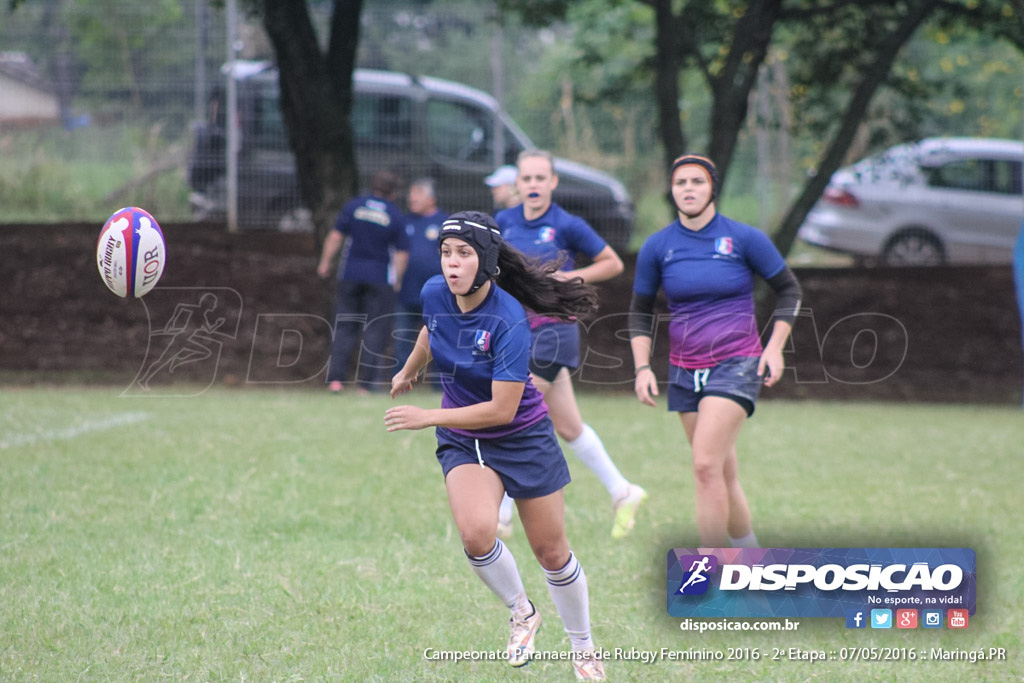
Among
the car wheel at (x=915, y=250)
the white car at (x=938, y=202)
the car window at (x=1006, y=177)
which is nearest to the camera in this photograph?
the car window at (x=1006, y=177)

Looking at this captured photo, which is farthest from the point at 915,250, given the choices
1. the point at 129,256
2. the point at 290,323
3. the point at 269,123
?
the point at 129,256

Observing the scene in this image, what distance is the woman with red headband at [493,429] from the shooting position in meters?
4.34

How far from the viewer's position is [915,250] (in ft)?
53.6

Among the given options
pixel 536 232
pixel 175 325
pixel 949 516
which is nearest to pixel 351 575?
pixel 536 232

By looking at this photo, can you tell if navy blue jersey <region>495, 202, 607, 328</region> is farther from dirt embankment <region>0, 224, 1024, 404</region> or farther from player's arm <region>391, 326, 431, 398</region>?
dirt embankment <region>0, 224, 1024, 404</region>

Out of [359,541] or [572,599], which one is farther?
[359,541]

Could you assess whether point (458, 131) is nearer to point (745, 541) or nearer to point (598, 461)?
point (598, 461)

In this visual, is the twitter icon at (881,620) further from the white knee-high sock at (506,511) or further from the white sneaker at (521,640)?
the white knee-high sock at (506,511)

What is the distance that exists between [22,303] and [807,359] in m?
10.4

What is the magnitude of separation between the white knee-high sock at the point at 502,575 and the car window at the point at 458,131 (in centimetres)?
1129

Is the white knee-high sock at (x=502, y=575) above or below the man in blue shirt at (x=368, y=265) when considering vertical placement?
above

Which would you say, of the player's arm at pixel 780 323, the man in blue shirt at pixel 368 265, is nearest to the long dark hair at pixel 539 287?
the player's arm at pixel 780 323

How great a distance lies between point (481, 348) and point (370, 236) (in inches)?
350

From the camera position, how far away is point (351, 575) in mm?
5926
